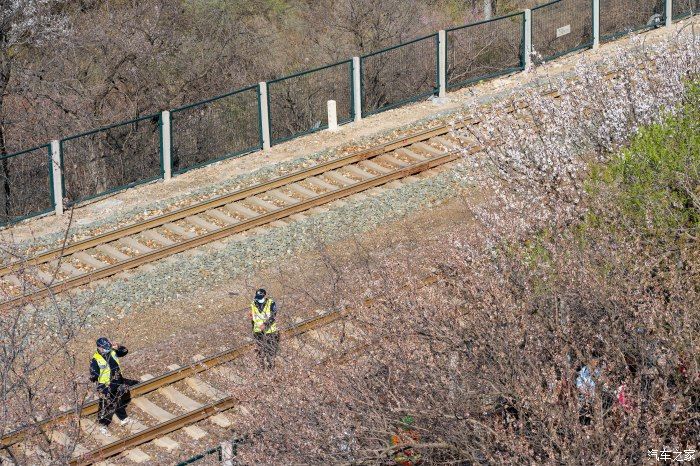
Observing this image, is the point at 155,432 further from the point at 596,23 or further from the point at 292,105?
the point at 596,23

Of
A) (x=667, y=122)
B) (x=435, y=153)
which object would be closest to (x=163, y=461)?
(x=667, y=122)

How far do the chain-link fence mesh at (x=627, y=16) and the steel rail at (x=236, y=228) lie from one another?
30.1ft

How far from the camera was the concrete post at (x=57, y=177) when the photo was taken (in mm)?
20484

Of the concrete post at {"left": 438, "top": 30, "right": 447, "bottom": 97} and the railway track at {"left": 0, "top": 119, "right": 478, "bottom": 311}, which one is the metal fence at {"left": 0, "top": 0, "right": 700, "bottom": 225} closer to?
the concrete post at {"left": 438, "top": 30, "right": 447, "bottom": 97}

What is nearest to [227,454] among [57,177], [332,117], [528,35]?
[57,177]

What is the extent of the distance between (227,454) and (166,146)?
12485 mm

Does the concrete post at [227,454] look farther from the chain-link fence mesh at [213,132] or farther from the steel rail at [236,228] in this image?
the chain-link fence mesh at [213,132]

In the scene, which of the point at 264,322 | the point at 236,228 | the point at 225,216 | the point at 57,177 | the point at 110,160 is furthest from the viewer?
the point at 110,160

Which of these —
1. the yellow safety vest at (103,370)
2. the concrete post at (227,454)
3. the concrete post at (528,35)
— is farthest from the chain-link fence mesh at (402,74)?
the concrete post at (227,454)

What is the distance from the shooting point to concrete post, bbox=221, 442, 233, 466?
10117 mm

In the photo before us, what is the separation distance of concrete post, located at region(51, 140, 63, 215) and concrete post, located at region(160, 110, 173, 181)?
209cm

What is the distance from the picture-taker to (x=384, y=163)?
20.9 m

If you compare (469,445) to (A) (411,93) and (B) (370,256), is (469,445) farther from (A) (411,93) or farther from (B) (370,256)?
(A) (411,93)

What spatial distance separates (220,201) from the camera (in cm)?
1956
